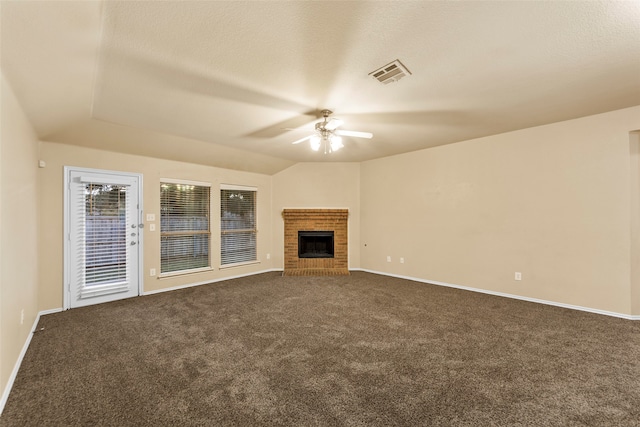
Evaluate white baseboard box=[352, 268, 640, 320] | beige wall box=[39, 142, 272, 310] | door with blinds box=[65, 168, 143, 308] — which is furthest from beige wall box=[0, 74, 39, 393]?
white baseboard box=[352, 268, 640, 320]

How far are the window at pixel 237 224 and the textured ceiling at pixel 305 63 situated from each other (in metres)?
2.13

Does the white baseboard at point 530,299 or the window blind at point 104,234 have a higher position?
the window blind at point 104,234

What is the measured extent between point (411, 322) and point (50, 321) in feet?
14.6

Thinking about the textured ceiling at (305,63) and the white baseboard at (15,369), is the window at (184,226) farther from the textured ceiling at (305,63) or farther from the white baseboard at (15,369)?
the white baseboard at (15,369)

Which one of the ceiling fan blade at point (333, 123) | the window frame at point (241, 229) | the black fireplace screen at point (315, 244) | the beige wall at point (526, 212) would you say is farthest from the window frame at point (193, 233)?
the beige wall at point (526, 212)

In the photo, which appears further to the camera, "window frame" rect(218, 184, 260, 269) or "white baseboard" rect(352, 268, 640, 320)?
"window frame" rect(218, 184, 260, 269)

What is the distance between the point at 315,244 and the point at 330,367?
4.18 m

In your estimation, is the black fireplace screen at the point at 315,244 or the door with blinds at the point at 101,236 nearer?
the door with blinds at the point at 101,236

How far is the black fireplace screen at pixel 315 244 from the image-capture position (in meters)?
6.28

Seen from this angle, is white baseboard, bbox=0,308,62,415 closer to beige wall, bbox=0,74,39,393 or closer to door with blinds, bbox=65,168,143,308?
beige wall, bbox=0,74,39,393

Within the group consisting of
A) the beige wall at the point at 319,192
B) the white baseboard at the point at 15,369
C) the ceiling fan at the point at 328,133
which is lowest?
the white baseboard at the point at 15,369

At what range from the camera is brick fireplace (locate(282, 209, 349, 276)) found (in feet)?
20.3

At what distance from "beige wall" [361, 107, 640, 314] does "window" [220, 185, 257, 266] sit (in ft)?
10.1

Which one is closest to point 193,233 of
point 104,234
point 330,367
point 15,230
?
point 104,234
